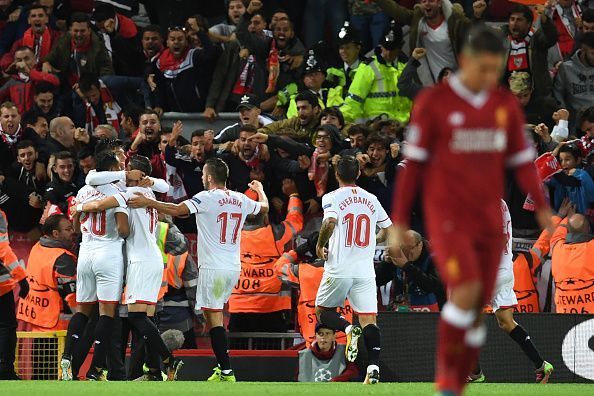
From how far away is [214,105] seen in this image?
17.8 metres

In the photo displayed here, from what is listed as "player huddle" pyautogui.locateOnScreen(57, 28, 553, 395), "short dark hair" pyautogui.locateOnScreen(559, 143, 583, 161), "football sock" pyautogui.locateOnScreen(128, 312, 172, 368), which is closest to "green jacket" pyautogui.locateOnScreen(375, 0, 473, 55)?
"short dark hair" pyautogui.locateOnScreen(559, 143, 583, 161)

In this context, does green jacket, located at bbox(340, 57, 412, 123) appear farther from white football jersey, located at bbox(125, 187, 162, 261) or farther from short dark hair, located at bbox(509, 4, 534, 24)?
white football jersey, located at bbox(125, 187, 162, 261)

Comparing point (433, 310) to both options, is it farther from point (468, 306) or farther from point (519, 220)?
point (468, 306)

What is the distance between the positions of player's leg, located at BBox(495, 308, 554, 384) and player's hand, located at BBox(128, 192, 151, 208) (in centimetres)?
373

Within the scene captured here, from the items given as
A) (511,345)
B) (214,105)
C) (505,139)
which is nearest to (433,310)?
(511,345)

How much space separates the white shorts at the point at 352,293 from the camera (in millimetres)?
12938

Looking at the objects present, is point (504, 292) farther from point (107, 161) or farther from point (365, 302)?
point (107, 161)

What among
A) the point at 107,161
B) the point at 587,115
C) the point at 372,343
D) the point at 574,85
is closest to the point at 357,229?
the point at 372,343

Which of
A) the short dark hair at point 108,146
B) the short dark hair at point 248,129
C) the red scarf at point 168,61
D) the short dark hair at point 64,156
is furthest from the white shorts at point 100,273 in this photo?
the red scarf at point 168,61

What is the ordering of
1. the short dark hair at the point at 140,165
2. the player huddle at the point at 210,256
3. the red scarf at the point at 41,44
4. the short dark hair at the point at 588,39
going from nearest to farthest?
the player huddle at the point at 210,256, the short dark hair at the point at 140,165, the short dark hair at the point at 588,39, the red scarf at the point at 41,44

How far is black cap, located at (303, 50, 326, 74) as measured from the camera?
1698 cm

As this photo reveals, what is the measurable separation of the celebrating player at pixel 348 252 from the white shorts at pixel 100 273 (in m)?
2.10

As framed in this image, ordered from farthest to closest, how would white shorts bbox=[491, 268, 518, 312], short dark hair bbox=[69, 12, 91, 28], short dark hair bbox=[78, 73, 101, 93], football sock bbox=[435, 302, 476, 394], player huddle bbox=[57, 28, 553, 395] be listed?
short dark hair bbox=[69, 12, 91, 28], short dark hair bbox=[78, 73, 101, 93], player huddle bbox=[57, 28, 553, 395], white shorts bbox=[491, 268, 518, 312], football sock bbox=[435, 302, 476, 394]

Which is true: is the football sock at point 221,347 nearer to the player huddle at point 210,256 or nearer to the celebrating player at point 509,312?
the player huddle at point 210,256
